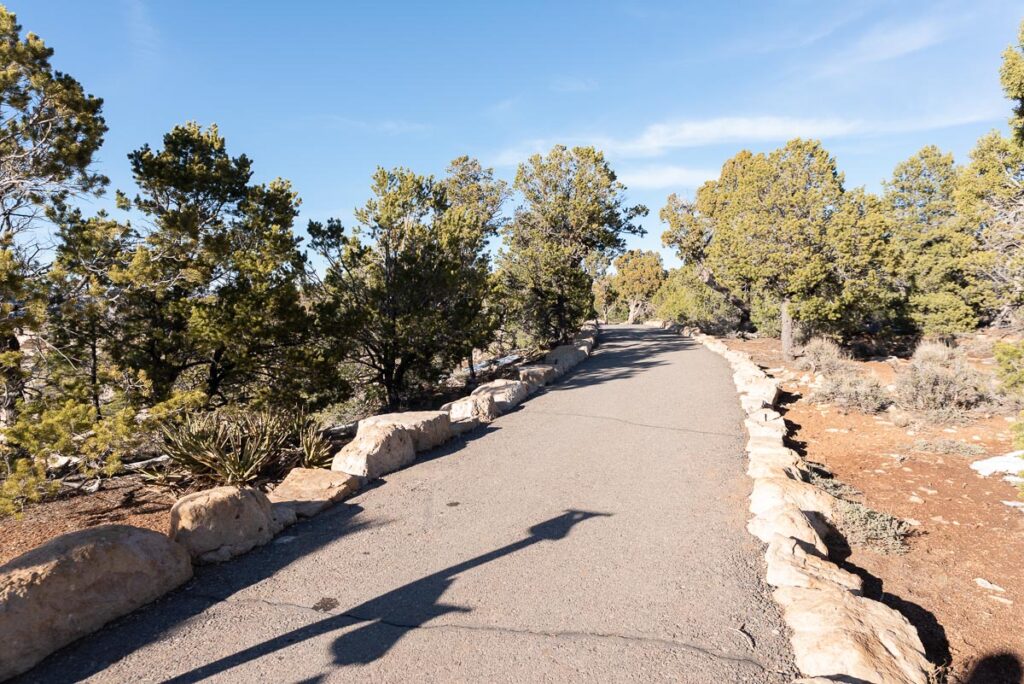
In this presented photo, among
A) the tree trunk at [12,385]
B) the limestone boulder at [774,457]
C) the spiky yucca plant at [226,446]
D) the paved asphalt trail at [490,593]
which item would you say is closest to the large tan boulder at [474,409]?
the paved asphalt trail at [490,593]

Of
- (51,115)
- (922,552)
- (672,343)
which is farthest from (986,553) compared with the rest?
(672,343)

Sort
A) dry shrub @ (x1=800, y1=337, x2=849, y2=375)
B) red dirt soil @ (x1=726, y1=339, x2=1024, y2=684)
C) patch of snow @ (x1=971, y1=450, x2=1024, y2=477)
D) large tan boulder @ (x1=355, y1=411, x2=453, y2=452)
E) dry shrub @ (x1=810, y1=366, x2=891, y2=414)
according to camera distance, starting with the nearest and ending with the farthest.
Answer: red dirt soil @ (x1=726, y1=339, x2=1024, y2=684) < patch of snow @ (x1=971, y1=450, x2=1024, y2=477) < large tan boulder @ (x1=355, y1=411, x2=453, y2=452) < dry shrub @ (x1=810, y1=366, x2=891, y2=414) < dry shrub @ (x1=800, y1=337, x2=849, y2=375)

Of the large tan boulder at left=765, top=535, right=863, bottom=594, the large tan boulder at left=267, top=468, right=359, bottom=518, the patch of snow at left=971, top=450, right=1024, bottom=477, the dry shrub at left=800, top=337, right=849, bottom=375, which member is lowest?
the patch of snow at left=971, top=450, right=1024, bottom=477

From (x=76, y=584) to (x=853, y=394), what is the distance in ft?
42.4

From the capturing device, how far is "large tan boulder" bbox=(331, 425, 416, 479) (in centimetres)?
687

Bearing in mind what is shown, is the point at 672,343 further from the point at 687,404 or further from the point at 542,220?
the point at 687,404

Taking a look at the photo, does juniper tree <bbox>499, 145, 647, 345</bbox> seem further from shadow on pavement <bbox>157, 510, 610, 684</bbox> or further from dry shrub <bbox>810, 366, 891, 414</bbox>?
shadow on pavement <bbox>157, 510, 610, 684</bbox>

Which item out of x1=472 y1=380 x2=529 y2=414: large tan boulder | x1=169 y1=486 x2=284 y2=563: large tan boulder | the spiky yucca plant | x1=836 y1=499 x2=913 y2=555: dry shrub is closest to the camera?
x1=169 y1=486 x2=284 y2=563: large tan boulder

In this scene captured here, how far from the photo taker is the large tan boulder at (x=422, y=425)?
780 centimetres

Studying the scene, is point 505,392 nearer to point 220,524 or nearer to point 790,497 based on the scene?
point 790,497

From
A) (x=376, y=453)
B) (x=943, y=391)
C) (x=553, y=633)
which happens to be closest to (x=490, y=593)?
(x=553, y=633)

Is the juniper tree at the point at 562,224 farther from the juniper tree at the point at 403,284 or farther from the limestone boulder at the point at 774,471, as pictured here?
the limestone boulder at the point at 774,471

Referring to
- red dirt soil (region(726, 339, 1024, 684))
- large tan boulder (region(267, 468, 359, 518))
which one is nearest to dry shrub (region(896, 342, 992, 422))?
red dirt soil (region(726, 339, 1024, 684))

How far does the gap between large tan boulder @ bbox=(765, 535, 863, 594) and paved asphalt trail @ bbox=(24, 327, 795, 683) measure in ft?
0.57
